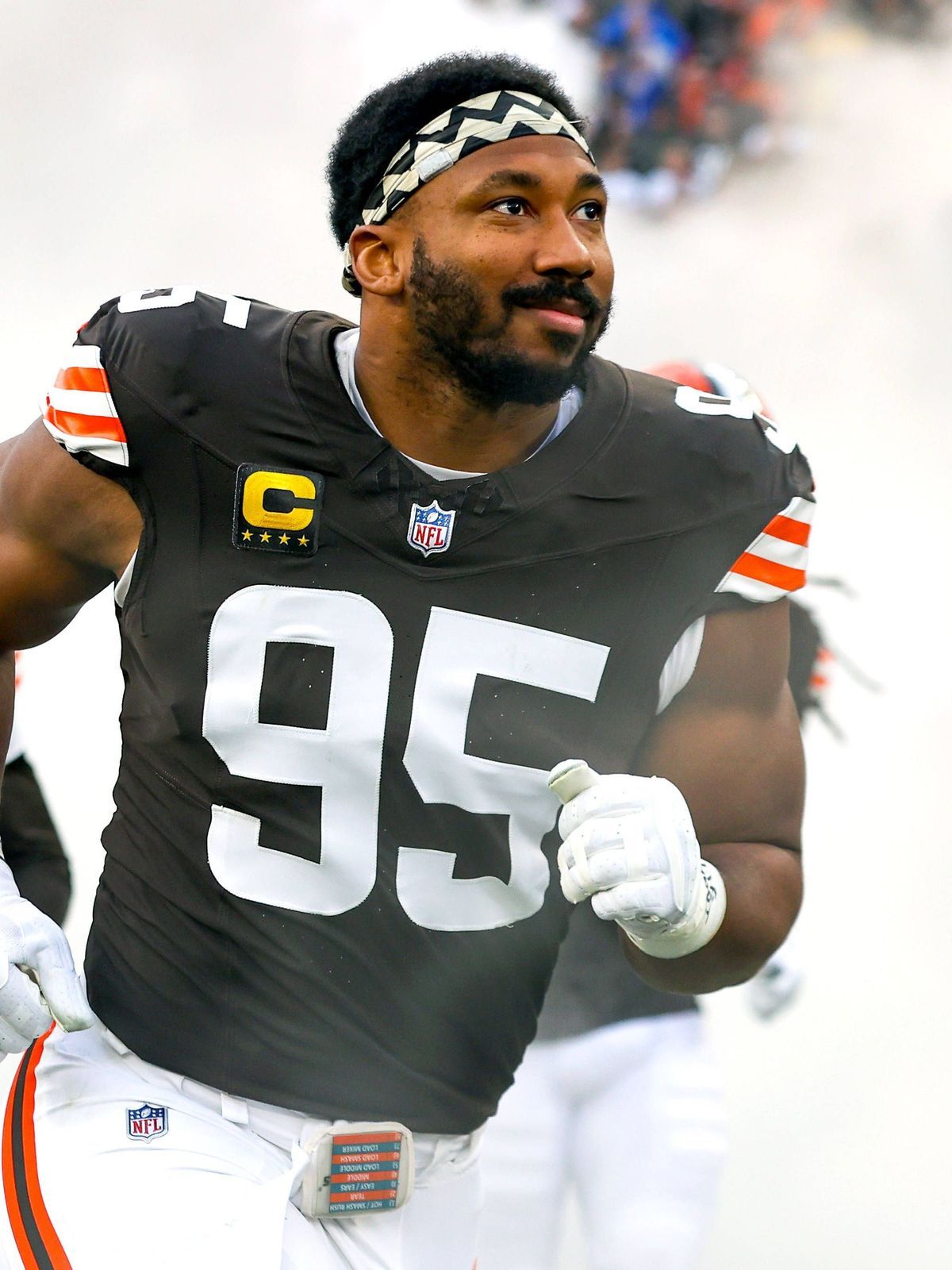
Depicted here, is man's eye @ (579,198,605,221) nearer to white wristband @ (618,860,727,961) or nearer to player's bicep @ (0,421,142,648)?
player's bicep @ (0,421,142,648)

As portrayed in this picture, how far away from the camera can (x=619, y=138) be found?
7.54m

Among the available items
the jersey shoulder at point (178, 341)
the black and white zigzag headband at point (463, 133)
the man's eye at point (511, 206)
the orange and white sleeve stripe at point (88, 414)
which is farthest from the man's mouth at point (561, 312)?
the orange and white sleeve stripe at point (88, 414)

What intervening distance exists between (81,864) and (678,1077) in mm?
2138

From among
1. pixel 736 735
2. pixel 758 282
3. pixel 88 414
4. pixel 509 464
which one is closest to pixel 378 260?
pixel 509 464

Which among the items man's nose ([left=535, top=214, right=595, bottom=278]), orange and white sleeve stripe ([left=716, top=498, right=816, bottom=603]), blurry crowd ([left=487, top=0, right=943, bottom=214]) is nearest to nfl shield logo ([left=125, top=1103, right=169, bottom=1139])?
orange and white sleeve stripe ([left=716, top=498, right=816, bottom=603])

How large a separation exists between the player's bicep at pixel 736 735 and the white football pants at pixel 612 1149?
3.41 ft

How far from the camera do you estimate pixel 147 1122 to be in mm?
1989

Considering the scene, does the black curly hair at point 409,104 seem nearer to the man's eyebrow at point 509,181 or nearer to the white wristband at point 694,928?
the man's eyebrow at point 509,181

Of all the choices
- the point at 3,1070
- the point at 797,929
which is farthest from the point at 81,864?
the point at 797,929

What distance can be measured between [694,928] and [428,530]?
1.72 ft

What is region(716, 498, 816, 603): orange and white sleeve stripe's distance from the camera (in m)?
2.12

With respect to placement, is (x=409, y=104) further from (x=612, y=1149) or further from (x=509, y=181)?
(x=612, y=1149)

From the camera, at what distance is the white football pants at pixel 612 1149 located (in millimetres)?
3045

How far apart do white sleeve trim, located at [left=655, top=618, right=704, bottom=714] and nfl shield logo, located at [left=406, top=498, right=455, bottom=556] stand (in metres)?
0.30
